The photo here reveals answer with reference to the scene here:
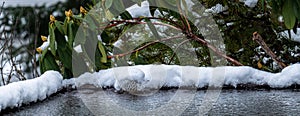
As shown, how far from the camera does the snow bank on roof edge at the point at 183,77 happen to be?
134 centimetres

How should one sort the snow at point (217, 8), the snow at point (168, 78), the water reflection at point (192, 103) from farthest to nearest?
the snow at point (217, 8)
the snow at point (168, 78)
the water reflection at point (192, 103)

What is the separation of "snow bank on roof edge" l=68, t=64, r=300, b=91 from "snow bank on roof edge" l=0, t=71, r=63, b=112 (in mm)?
88

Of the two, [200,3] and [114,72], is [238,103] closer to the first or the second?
[114,72]

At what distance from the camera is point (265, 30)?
2947 millimetres

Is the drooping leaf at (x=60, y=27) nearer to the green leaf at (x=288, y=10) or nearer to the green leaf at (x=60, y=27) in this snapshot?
the green leaf at (x=60, y=27)

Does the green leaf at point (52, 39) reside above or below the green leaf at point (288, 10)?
below

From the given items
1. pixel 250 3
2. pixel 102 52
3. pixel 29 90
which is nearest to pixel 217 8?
pixel 250 3

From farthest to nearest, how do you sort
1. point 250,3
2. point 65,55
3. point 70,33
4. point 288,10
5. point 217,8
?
point 217,8
point 250,3
point 65,55
point 70,33
point 288,10

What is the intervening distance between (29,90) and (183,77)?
18.4 inches

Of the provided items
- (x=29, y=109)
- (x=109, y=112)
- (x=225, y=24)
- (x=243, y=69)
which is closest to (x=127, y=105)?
(x=109, y=112)

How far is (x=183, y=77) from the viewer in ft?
4.50

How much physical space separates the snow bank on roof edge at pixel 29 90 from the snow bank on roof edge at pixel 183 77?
9 centimetres

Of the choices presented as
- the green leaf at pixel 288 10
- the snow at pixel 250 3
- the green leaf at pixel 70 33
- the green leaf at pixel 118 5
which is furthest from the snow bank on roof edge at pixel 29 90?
the snow at pixel 250 3

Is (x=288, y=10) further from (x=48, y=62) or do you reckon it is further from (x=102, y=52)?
(x=48, y=62)
